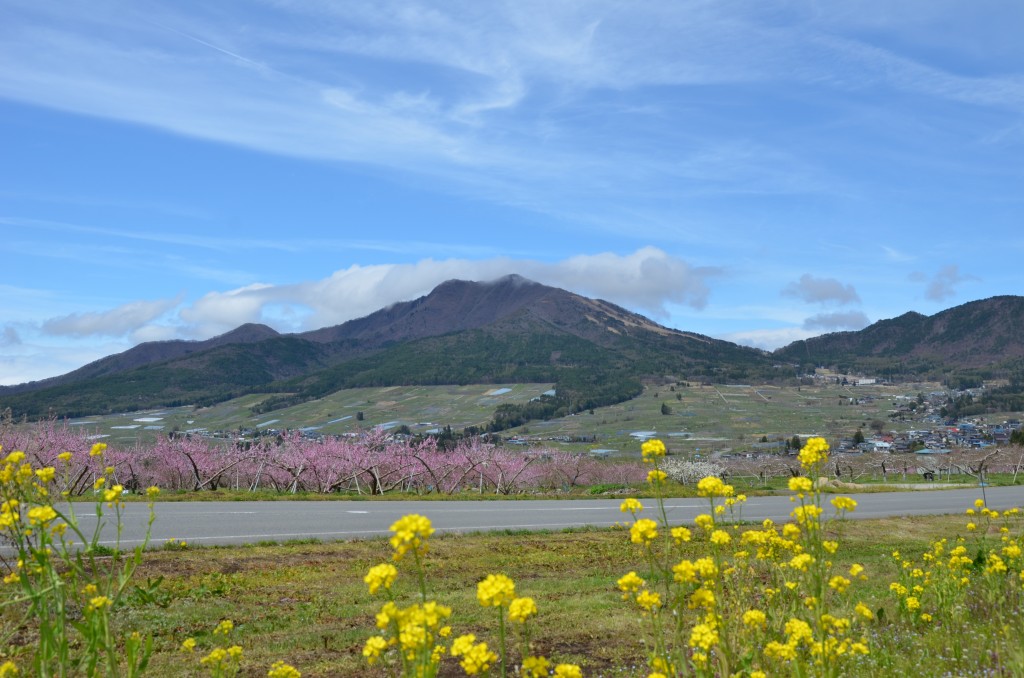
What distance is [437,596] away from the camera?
30.0 feet

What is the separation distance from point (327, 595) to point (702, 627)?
708cm

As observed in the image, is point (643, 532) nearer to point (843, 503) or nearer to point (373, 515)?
point (843, 503)

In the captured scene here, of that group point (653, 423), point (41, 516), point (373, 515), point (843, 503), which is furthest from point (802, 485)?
point (653, 423)

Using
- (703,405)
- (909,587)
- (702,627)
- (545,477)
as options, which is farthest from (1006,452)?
(703,405)

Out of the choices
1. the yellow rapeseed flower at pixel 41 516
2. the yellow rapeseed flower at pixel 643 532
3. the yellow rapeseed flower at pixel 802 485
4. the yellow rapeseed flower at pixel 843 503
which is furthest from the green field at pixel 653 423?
the yellow rapeseed flower at pixel 41 516

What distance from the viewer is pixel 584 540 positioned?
1469 centimetres

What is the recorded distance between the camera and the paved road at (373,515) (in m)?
14.3

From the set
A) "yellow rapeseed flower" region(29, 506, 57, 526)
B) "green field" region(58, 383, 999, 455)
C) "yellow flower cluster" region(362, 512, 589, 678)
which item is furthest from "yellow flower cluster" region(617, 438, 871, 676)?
"green field" region(58, 383, 999, 455)

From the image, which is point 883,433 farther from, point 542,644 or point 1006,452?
point 542,644

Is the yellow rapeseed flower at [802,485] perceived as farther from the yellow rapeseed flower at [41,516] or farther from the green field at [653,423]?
the green field at [653,423]

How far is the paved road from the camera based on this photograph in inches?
562

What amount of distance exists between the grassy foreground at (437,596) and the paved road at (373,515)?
6.09 ft

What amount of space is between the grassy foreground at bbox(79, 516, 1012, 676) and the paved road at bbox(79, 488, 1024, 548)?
1.86 metres

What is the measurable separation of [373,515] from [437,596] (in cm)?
948
